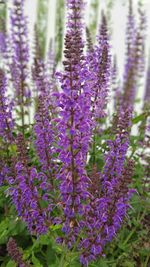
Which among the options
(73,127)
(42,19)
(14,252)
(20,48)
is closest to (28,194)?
(14,252)

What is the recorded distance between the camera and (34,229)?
7.58 ft

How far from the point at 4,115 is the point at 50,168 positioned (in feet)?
1.34

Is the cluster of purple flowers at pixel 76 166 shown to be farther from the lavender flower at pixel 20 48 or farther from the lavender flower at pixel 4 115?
the lavender flower at pixel 20 48

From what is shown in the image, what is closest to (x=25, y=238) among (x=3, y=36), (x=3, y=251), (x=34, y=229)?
(x=3, y=251)

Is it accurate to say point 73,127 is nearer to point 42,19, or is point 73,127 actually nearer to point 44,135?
point 44,135

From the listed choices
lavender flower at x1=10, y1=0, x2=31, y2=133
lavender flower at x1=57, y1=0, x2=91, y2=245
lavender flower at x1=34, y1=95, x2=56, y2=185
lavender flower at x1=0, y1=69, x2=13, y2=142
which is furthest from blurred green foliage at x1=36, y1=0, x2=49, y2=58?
lavender flower at x1=57, y1=0, x2=91, y2=245

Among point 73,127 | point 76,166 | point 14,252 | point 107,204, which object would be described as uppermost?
point 73,127

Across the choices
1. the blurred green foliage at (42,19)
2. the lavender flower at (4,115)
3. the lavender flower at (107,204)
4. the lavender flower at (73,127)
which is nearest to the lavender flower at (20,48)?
the lavender flower at (4,115)

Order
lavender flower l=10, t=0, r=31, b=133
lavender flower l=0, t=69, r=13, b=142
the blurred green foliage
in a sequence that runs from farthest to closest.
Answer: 1. the blurred green foliage
2. lavender flower l=10, t=0, r=31, b=133
3. lavender flower l=0, t=69, r=13, b=142

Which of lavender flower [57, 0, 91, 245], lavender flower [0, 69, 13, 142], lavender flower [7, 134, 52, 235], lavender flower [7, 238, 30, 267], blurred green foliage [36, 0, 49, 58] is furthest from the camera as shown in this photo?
blurred green foliage [36, 0, 49, 58]

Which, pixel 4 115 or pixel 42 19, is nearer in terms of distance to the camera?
pixel 4 115

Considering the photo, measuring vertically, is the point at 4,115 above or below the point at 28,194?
above

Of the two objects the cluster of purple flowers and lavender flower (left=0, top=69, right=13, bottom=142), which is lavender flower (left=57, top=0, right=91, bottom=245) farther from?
lavender flower (left=0, top=69, right=13, bottom=142)

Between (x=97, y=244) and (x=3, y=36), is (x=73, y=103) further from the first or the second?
(x=3, y=36)
